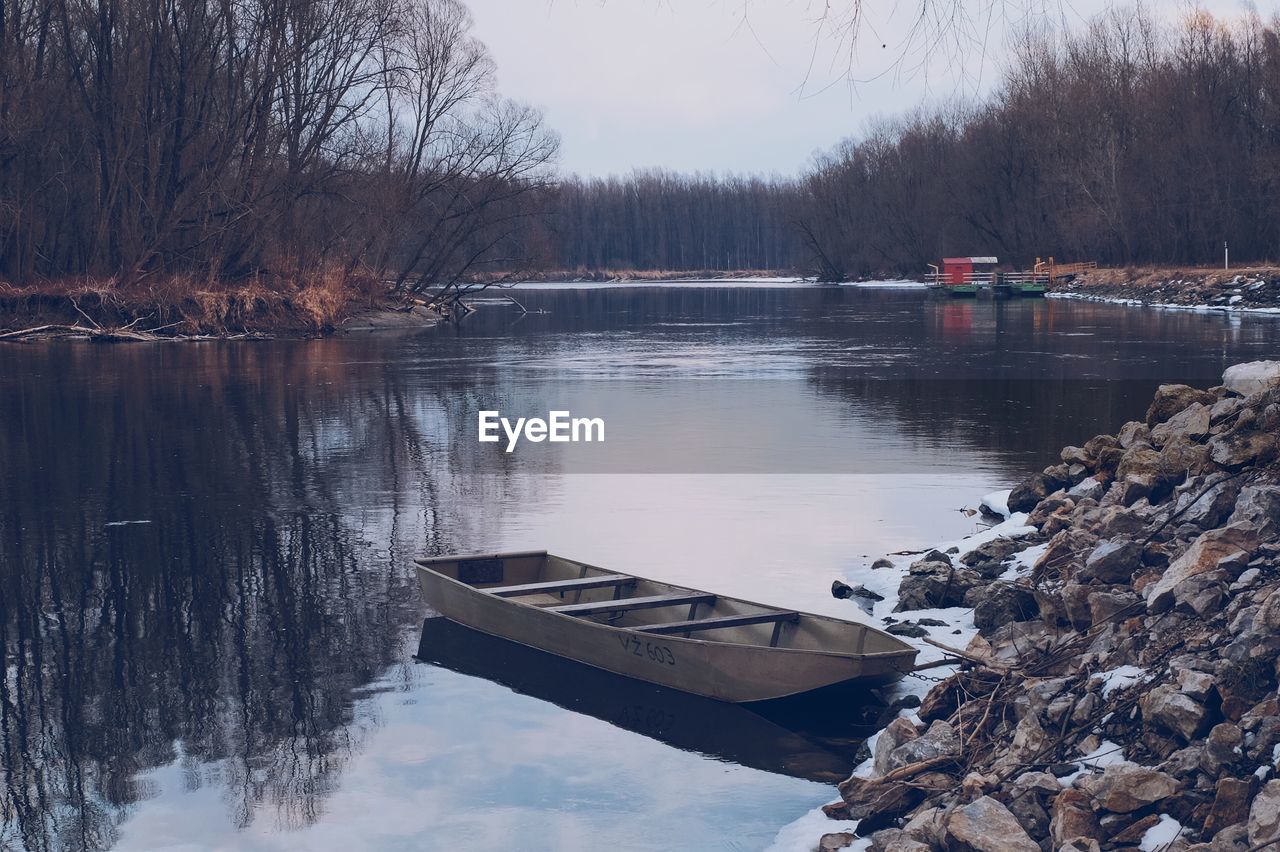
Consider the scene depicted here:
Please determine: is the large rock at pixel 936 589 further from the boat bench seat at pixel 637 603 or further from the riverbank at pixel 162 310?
the riverbank at pixel 162 310

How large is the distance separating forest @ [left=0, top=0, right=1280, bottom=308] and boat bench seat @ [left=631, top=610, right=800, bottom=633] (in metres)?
37.1

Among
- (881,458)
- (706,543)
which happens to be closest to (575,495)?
(706,543)

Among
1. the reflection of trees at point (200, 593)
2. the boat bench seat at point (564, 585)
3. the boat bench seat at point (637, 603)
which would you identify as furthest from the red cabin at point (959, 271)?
the boat bench seat at point (637, 603)

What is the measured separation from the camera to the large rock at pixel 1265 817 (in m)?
5.85

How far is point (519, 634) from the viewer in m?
11.2

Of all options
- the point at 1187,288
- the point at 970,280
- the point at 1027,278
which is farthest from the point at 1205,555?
the point at 1027,278

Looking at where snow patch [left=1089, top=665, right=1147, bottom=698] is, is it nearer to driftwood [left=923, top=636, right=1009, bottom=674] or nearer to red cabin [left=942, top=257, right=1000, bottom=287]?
driftwood [left=923, top=636, right=1009, bottom=674]

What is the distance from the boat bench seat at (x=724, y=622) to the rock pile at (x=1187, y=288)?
54479 millimetres

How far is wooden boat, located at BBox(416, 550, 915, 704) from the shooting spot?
9524mm

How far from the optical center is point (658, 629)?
10.6m

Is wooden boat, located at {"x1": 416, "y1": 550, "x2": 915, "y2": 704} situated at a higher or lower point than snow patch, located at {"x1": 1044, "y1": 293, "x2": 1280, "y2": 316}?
lower

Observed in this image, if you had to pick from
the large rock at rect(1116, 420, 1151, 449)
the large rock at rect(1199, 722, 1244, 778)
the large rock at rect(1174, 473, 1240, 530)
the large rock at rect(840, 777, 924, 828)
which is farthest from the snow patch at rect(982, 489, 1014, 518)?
the large rock at rect(1199, 722, 1244, 778)

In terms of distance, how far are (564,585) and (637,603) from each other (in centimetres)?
102
